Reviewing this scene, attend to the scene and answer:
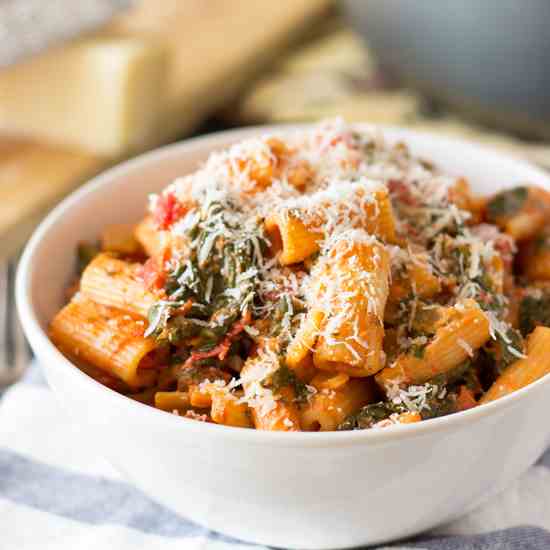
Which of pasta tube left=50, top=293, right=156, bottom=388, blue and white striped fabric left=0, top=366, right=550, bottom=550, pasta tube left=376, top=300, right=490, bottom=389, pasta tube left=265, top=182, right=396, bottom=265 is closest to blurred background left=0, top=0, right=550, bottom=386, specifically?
blue and white striped fabric left=0, top=366, right=550, bottom=550

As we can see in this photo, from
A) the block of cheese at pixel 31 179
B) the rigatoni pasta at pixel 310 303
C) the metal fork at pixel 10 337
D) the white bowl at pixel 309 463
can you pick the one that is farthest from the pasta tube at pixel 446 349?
the block of cheese at pixel 31 179

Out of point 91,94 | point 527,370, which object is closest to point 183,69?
point 91,94

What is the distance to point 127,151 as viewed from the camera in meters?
3.37

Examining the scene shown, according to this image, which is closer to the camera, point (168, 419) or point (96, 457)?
point (168, 419)

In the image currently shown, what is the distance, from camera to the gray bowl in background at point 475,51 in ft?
9.45

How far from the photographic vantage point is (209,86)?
3680mm

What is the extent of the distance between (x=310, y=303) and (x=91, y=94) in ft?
6.44

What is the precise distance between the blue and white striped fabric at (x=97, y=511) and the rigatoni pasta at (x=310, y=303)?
10.5 inches

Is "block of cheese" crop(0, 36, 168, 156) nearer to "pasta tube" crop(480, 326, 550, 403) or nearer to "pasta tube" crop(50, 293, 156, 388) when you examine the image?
"pasta tube" crop(50, 293, 156, 388)

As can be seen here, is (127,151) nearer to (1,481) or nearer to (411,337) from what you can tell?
(1,481)

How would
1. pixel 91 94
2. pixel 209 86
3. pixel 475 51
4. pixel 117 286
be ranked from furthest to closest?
pixel 209 86
pixel 91 94
pixel 475 51
pixel 117 286

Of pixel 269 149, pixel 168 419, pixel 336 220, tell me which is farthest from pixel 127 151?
pixel 168 419

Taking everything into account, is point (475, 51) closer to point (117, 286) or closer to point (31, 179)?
point (31, 179)

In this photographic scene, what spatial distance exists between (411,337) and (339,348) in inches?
8.1
